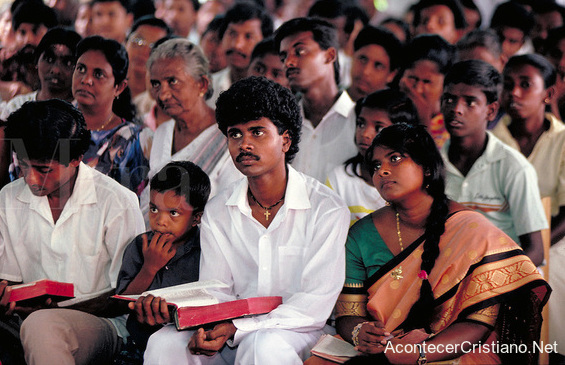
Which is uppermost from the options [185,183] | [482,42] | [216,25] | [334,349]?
[216,25]

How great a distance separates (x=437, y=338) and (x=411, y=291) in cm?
22

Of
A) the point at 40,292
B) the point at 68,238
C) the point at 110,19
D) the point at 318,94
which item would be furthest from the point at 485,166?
the point at 110,19

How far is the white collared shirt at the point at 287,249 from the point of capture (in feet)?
8.68

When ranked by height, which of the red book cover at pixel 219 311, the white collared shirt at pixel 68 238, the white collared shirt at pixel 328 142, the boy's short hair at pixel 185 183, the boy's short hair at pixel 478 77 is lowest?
the red book cover at pixel 219 311

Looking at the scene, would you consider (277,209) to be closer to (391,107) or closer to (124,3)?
(391,107)

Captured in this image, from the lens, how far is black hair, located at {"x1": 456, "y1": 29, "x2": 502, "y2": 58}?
4.66 meters

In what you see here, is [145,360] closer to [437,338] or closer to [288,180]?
[288,180]

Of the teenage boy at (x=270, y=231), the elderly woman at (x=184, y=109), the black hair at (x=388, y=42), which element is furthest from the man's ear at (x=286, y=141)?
the black hair at (x=388, y=42)

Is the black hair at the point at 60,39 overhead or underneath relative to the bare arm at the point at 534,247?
overhead

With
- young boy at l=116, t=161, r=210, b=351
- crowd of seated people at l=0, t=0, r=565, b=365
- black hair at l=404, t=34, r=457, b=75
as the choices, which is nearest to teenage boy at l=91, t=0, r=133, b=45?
crowd of seated people at l=0, t=0, r=565, b=365

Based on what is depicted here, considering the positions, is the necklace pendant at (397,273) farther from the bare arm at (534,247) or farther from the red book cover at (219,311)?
the bare arm at (534,247)

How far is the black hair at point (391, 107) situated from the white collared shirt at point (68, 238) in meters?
1.16

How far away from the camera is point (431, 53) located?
13.9ft

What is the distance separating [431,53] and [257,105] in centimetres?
188
